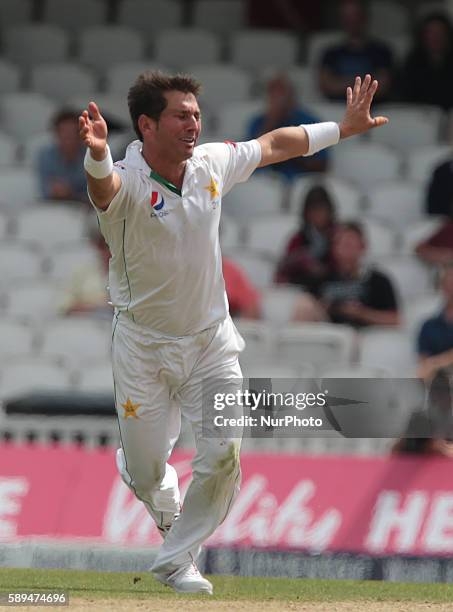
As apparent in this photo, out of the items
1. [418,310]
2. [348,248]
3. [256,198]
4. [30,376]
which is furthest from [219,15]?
[30,376]

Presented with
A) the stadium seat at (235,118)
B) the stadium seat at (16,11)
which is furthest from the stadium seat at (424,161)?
the stadium seat at (16,11)

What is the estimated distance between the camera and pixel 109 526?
9.57m

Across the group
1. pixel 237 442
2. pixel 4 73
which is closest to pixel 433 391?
pixel 237 442

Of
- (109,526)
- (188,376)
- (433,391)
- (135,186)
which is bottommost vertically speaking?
(109,526)

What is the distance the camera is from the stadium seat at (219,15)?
628 inches

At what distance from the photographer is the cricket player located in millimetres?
7223

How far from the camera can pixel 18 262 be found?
1295 centimetres

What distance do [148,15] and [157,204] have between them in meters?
8.99

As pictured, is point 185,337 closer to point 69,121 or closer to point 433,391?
point 433,391

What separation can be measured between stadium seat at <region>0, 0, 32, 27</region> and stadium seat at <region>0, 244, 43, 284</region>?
390 cm

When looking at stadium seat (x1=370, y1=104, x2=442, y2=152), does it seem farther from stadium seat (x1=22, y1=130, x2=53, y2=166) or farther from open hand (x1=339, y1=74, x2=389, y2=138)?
open hand (x1=339, y1=74, x2=389, y2=138)

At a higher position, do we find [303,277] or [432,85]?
[432,85]

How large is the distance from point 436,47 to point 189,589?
25.2 ft

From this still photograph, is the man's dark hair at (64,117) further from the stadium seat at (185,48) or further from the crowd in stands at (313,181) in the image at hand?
the stadium seat at (185,48)
